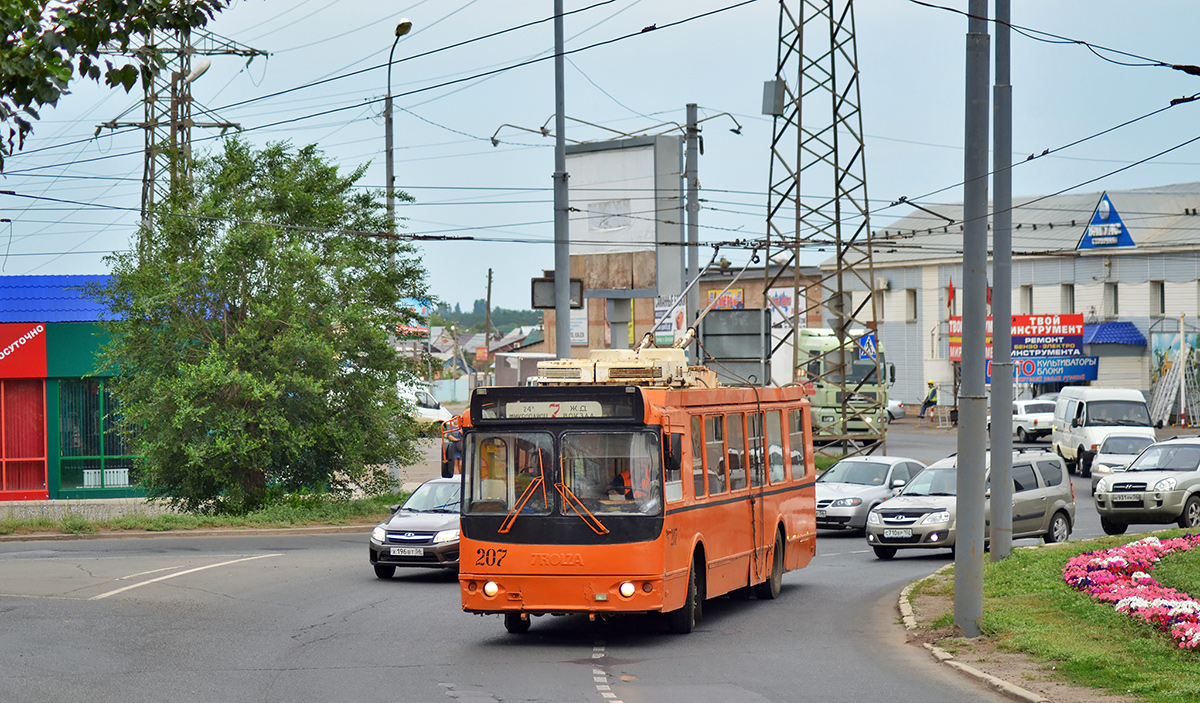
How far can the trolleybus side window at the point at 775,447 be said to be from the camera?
17.5 m

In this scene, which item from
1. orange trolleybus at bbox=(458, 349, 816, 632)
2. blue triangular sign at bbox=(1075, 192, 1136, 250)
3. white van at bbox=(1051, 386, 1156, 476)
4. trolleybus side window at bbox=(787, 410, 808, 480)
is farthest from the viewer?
blue triangular sign at bbox=(1075, 192, 1136, 250)

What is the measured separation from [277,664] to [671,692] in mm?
3777

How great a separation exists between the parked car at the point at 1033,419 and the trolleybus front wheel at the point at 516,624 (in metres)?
42.1

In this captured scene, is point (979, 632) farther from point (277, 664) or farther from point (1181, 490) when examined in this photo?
point (1181, 490)

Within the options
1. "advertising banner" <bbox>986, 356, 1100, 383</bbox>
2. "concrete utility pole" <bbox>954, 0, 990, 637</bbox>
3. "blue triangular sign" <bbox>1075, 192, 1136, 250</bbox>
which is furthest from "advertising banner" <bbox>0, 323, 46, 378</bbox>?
"blue triangular sign" <bbox>1075, 192, 1136, 250</bbox>

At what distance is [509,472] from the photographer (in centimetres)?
1378

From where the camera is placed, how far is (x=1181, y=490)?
24688mm

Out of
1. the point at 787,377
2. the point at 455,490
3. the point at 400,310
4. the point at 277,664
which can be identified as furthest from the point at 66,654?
the point at 787,377

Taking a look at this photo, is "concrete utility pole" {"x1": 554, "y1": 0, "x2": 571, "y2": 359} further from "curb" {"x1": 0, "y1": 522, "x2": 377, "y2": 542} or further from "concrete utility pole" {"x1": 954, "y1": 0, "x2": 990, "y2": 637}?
"concrete utility pole" {"x1": 954, "y1": 0, "x2": 990, "y2": 637}

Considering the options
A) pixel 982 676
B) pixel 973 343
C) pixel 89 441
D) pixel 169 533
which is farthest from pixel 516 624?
pixel 89 441

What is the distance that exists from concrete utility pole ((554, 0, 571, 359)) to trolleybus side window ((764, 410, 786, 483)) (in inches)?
317

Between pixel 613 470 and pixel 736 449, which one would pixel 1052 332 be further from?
pixel 613 470

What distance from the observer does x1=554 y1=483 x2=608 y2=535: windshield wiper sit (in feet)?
43.7

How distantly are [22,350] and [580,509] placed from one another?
2568cm
